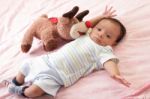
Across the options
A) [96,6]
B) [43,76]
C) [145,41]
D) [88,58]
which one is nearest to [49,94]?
[43,76]

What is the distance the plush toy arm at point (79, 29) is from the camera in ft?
4.13

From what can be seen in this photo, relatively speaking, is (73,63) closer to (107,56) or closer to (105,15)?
(107,56)

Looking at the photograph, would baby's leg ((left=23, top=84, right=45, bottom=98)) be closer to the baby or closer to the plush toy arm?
the baby

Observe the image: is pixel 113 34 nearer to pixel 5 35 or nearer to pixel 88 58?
pixel 88 58

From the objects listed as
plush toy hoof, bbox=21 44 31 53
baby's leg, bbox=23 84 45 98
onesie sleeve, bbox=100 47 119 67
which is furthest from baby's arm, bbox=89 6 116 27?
baby's leg, bbox=23 84 45 98

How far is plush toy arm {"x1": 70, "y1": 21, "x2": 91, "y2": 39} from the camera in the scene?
126 cm

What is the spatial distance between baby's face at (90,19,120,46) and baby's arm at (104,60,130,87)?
0.37 feet

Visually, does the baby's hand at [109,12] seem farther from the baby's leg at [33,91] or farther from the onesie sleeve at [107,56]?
the baby's leg at [33,91]

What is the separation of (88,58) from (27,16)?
1.83 feet

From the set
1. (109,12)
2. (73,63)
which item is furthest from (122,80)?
(109,12)

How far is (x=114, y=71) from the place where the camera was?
111 centimetres

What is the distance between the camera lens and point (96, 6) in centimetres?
154

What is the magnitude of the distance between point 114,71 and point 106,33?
0.20 m

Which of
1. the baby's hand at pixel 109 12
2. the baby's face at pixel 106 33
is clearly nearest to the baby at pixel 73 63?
the baby's face at pixel 106 33
